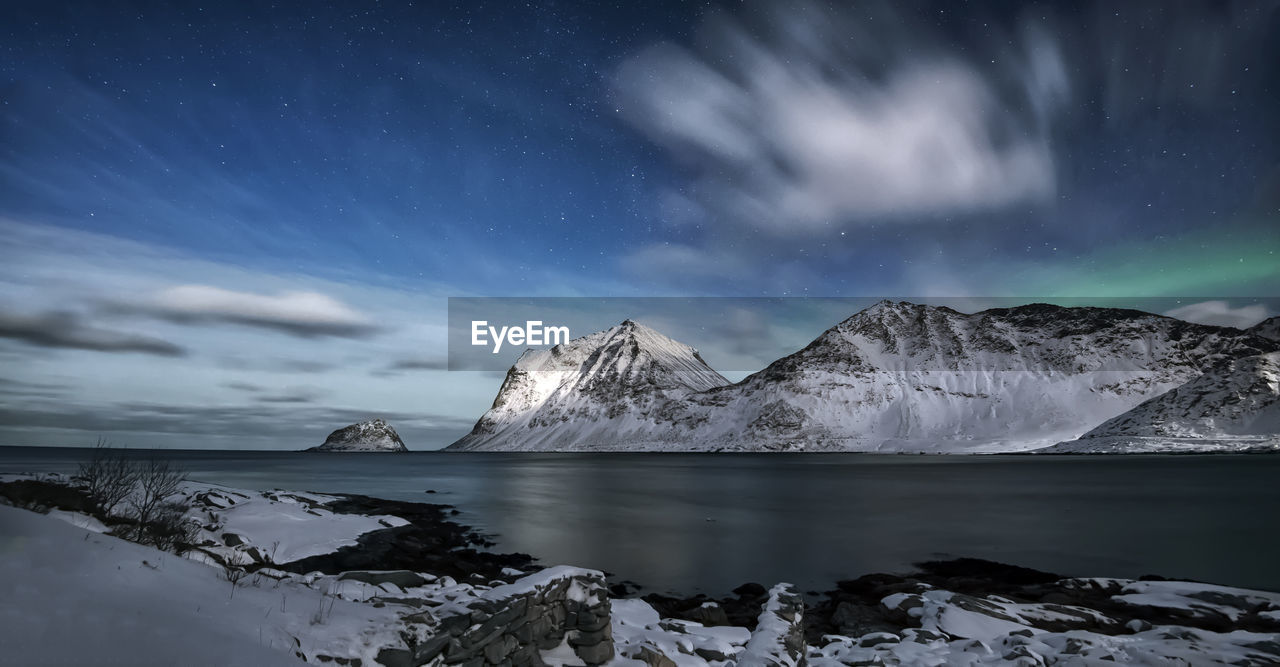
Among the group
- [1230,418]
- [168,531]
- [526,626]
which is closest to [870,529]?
[526,626]

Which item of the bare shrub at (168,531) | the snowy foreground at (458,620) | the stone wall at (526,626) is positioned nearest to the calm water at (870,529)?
the snowy foreground at (458,620)

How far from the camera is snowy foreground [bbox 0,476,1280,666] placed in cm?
601

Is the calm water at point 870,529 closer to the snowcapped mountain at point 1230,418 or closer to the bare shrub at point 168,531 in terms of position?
the bare shrub at point 168,531

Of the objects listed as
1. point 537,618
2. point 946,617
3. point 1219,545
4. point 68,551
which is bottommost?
point 1219,545

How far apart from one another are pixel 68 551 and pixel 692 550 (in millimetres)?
28881

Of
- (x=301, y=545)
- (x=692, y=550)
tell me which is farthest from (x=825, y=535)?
(x=301, y=545)

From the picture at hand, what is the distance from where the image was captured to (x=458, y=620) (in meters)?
10.3

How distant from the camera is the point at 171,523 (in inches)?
728

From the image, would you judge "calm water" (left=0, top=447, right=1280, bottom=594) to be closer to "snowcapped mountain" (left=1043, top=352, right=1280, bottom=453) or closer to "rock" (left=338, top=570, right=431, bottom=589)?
"rock" (left=338, top=570, right=431, bottom=589)

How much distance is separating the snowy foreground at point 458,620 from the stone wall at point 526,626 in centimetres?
3

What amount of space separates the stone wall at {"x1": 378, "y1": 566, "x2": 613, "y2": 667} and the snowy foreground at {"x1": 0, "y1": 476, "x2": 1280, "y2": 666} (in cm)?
3

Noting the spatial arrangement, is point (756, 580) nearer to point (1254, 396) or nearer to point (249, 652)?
point (249, 652)

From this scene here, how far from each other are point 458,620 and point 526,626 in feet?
5.00

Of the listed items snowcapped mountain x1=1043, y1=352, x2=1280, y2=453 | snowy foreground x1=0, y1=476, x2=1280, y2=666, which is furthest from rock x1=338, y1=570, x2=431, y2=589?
snowcapped mountain x1=1043, y1=352, x2=1280, y2=453
